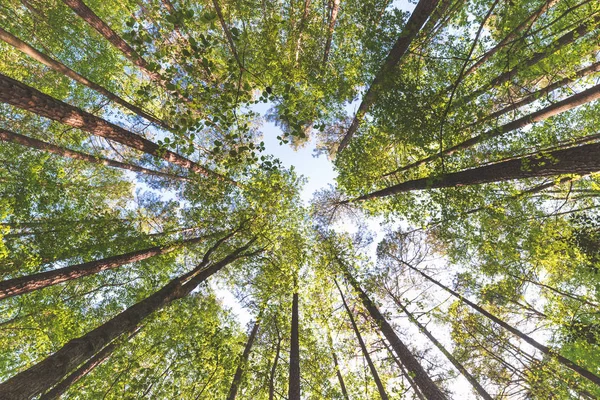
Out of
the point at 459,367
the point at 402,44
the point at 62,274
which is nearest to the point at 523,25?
the point at 402,44

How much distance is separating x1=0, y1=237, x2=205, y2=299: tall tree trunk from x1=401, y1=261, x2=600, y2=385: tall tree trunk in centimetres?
1274

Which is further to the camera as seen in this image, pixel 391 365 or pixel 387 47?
pixel 391 365

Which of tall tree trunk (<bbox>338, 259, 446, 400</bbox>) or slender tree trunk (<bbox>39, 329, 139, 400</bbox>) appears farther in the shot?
tall tree trunk (<bbox>338, 259, 446, 400</bbox>)

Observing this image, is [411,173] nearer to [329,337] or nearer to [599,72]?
[599,72]

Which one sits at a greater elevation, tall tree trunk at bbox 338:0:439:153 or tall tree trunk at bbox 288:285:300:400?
tall tree trunk at bbox 338:0:439:153

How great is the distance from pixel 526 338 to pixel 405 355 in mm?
5462

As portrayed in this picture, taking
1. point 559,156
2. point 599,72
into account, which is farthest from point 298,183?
point 599,72

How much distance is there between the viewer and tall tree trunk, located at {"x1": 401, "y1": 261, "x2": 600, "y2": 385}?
8668 millimetres

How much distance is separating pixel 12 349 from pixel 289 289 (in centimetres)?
1174

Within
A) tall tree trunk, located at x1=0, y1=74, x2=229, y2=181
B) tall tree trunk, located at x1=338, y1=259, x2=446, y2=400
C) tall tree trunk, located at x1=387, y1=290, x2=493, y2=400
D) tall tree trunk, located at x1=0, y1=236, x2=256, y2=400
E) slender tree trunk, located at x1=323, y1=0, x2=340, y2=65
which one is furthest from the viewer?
slender tree trunk, located at x1=323, y1=0, x2=340, y2=65

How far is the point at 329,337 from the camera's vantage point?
11219 mm

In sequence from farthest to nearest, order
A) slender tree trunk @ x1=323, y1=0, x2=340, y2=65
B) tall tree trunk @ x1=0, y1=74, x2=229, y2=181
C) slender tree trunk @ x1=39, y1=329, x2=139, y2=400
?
slender tree trunk @ x1=323, y1=0, x2=340, y2=65, slender tree trunk @ x1=39, y1=329, x2=139, y2=400, tall tree trunk @ x1=0, y1=74, x2=229, y2=181

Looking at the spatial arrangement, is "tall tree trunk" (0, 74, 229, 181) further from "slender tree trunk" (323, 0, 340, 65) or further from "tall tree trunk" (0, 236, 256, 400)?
"slender tree trunk" (323, 0, 340, 65)

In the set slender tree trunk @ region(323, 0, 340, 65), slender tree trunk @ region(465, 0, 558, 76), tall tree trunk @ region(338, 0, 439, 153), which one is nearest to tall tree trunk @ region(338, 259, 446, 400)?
tall tree trunk @ region(338, 0, 439, 153)
